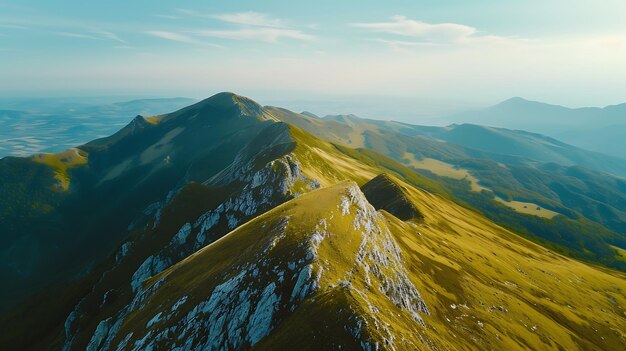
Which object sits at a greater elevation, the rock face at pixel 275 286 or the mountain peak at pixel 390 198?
the rock face at pixel 275 286

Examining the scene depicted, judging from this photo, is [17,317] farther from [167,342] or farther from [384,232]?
[384,232]

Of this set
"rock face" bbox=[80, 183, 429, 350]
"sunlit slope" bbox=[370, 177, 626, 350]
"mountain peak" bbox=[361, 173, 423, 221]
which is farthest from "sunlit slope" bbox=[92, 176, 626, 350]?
"mountain peak" bbox=[361, 173, 423, 221]

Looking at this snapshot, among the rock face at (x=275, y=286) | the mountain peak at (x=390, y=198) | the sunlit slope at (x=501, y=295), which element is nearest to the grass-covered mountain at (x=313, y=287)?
the rock face at (x=275, y=286)

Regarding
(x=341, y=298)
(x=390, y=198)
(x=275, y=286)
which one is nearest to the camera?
(x=341, y=298)

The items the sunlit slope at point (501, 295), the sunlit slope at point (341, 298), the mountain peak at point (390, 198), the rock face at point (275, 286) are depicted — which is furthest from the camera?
the mountain peak at point (390, 198)

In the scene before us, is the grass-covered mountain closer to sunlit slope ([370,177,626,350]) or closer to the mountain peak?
sunlit slope ([370,177,626,350])

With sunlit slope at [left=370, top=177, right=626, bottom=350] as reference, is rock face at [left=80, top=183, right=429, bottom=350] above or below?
above

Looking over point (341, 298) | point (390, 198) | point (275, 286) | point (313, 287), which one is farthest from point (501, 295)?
point (275, 286)

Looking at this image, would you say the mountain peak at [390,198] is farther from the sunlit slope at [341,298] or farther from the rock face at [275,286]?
the rock face at [275,286]

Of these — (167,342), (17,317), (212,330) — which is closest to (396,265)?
(212,330)

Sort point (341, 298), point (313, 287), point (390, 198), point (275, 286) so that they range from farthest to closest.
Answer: point (390, 198), point (275, 286), point (313, 287), point (341, 298)

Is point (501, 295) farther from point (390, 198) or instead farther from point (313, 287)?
point (313, 287)
